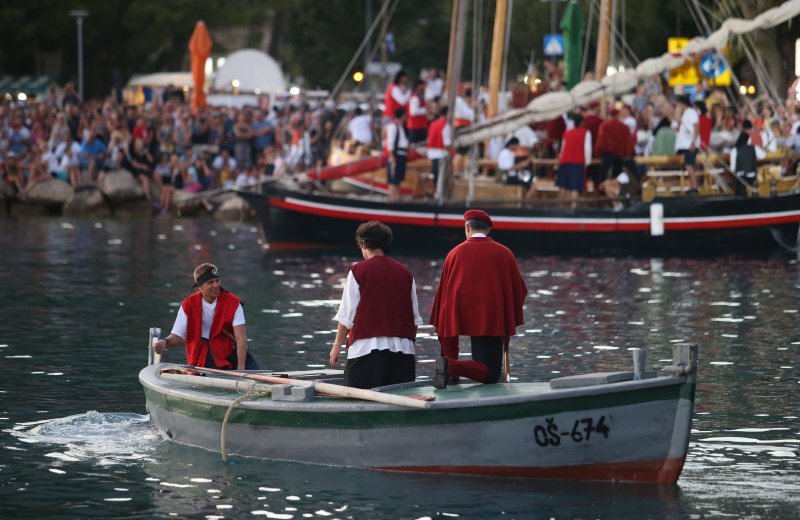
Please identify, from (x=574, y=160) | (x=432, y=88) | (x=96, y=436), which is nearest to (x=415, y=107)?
(x=574, y=160)

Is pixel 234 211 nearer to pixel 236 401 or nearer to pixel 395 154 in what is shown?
pixel 395 154

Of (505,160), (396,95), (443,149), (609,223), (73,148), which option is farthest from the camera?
(73,148)

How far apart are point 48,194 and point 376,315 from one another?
96.7 ft

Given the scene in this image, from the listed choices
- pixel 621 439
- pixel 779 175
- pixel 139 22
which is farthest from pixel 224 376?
pixel 139 22

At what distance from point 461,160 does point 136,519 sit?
885 inches

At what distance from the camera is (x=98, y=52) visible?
6406 cm

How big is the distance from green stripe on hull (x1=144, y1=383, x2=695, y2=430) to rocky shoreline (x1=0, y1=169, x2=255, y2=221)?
28.0 meters

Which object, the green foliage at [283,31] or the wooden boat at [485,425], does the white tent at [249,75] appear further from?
the wooden boat at [485,425]

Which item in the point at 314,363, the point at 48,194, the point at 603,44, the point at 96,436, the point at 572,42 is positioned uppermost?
the point at 572,42

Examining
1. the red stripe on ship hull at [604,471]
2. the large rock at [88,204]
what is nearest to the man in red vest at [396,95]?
the large rock at [88,204]

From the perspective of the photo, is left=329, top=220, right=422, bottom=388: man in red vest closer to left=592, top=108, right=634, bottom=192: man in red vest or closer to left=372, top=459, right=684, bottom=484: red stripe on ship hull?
left=372, top=459, right=684, bottom=484: red stripe on ship hull

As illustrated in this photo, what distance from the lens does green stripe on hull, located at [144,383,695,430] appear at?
39.7 feet

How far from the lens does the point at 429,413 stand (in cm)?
1243

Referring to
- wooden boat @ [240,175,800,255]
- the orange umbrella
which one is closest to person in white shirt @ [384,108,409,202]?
wooden boat @ [240,175,800,255]
